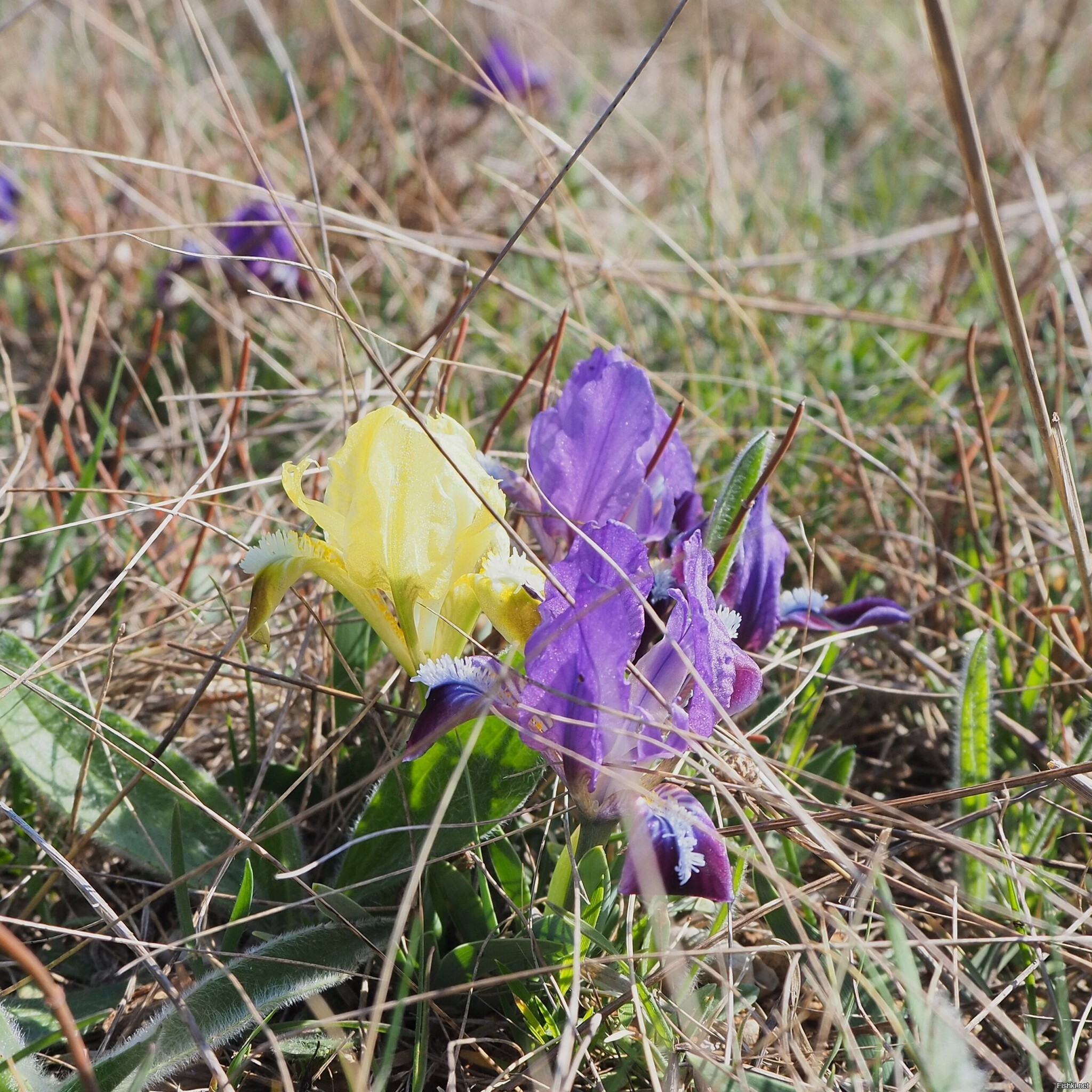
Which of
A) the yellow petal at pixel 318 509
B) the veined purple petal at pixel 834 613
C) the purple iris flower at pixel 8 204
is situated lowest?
the purple iris flower at pixel 8 204

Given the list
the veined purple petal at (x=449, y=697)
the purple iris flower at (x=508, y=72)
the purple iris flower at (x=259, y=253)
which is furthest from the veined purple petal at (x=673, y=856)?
the purple iris flower at (x=508, y=72)

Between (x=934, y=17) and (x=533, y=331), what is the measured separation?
1.90m

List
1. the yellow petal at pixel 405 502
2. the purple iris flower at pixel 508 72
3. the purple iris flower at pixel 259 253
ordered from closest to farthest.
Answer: the yellow petal at pixel 405 502
the purple iris flower at pixel 259 253
the purple iris flower at pixel 508 72

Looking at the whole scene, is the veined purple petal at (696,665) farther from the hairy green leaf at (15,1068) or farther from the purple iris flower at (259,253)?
the purple iris flower at (259,253)

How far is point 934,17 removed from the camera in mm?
1082

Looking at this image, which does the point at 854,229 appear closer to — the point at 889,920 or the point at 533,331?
the point at 533,331

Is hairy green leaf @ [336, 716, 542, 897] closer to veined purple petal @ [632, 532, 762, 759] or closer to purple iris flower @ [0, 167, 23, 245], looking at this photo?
veined purple petal @ [632, 532, 762, 759]

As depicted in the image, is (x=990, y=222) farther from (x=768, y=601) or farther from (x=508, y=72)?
(x=508, y=72)

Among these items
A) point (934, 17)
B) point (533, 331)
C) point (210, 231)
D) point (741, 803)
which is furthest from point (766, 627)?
point (210, 231)

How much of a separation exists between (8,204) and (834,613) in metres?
2.94

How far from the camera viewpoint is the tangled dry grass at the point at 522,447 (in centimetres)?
134

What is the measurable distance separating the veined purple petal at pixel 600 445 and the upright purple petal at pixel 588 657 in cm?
24

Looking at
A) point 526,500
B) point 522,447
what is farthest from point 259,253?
point 526,500

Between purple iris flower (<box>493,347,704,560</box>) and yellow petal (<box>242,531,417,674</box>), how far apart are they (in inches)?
11.6
